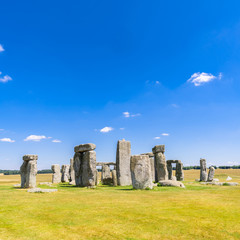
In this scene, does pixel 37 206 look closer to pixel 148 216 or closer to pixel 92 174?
pixel 148 216

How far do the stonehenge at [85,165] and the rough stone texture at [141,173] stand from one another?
3.79 metres

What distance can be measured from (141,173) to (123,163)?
4635 millimetres

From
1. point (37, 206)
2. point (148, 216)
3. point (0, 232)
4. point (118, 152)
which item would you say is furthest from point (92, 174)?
point (0, 232)

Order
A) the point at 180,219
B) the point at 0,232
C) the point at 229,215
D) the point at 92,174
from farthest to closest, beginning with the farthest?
the point at 92,174, the point at 229,215, the point at 180,219, the point at 0,232

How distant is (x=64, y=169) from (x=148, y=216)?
74.1ft

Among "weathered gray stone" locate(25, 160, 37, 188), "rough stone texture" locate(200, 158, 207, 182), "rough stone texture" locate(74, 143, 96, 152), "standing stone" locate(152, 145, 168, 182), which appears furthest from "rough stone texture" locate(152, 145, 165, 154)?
"weathered gray stone" locate(25, 160, 37, 188)

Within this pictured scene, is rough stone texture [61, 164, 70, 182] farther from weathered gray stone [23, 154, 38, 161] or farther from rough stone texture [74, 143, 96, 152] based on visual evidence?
weathered gray stone [23, 154, 38, 161]

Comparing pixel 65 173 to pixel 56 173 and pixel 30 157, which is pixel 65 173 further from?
pixel 30 157

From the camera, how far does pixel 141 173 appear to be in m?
13.5

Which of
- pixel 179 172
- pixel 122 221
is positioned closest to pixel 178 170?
pixel 179 172

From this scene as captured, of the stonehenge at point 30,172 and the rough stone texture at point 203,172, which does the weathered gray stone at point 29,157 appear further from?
the rough stone texture at point 203,172

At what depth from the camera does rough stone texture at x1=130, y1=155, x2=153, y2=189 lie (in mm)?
13438

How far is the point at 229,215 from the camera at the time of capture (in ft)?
21.3

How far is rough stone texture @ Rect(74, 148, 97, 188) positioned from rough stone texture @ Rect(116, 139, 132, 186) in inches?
84.5
